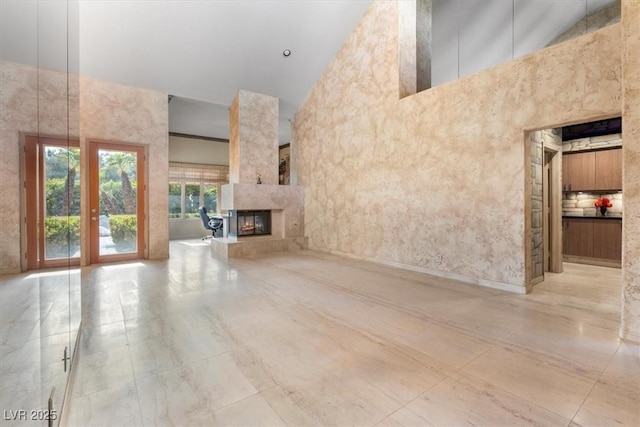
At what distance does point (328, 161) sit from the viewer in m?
6.45

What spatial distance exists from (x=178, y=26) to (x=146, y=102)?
1.71m

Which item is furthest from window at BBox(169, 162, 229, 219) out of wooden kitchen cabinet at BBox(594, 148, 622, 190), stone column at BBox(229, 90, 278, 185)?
wooden kitchen cabinet at BBox(594, 148, 622, 190)

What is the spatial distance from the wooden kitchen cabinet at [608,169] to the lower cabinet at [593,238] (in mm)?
627

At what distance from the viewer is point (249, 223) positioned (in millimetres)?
6727

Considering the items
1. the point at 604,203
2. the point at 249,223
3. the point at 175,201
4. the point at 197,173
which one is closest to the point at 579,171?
the point at 604,203

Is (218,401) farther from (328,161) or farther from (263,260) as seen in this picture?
(328,161)

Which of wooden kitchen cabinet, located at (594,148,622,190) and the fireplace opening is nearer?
wooden kitchen cabinet, located at (594,148,622,190)

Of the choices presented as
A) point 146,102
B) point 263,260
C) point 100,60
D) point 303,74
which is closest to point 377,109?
point 303,74

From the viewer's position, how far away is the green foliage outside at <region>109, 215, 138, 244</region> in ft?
18.3

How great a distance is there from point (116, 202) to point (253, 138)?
2.93 m

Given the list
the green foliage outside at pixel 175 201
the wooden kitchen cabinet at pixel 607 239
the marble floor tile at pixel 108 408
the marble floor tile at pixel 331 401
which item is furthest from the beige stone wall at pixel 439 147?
the green foliage outside at pixel 175 201

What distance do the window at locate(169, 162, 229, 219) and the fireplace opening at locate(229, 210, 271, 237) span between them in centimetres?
366

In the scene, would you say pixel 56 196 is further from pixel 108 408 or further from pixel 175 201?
pixel 175 201

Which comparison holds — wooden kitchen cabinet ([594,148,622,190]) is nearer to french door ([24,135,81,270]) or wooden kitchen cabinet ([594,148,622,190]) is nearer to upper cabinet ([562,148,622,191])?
upper cabinet ([562,148,622,191])
